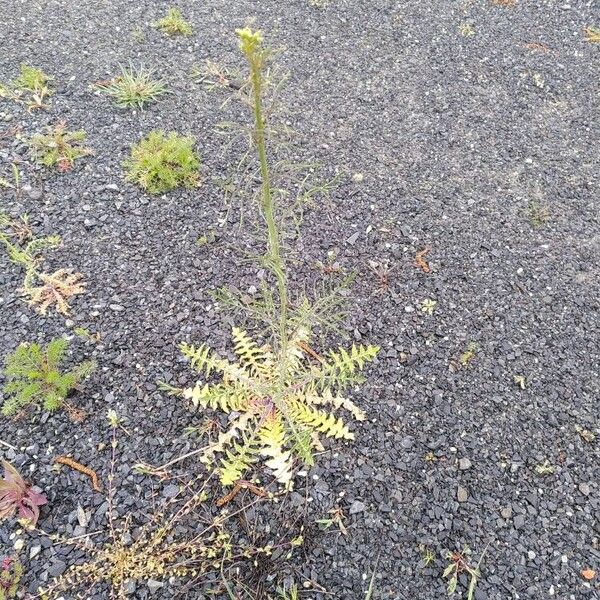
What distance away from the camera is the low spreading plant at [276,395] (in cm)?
227

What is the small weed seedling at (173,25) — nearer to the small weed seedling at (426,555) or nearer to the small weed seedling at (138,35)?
the small weed seedling at (138,35)

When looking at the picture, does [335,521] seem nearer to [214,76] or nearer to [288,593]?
[288,593]

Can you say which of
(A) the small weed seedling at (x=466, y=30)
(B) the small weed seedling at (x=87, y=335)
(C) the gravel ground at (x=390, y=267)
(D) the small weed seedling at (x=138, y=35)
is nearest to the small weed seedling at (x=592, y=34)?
(C) the gravel ground at (x=390, y=267)

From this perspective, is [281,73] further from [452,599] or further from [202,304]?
[452,599]

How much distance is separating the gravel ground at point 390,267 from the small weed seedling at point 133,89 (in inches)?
3.8

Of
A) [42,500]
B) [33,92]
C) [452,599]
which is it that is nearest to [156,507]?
[42,500]

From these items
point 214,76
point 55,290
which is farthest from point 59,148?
point 214,76

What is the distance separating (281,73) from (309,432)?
2835 mm

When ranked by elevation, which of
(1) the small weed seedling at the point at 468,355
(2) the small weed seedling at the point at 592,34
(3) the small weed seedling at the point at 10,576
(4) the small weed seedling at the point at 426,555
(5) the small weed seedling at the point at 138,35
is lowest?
(4) the small weed seedling at the point at 426,555

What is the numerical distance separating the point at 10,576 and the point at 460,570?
1706 mm

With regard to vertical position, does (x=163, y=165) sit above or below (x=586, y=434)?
above

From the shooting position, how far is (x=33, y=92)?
3.72 metres

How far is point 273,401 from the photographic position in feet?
7.96

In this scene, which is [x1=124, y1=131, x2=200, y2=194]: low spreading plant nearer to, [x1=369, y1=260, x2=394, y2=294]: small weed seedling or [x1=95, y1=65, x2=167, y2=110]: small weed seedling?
[x1=95, y1=65, x2=167, y2=110]: small weed seedling
